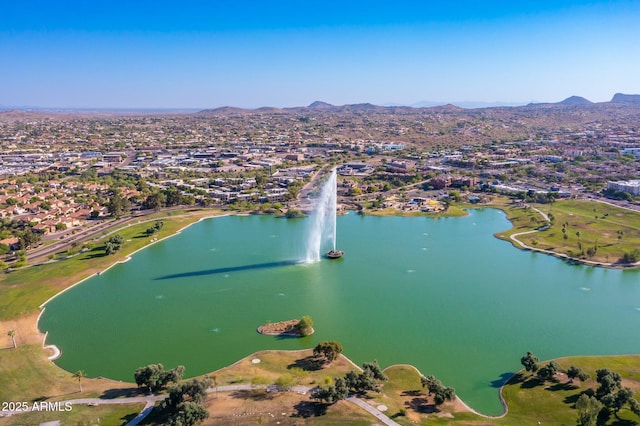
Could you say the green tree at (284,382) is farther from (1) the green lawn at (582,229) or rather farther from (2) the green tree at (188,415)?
(1) the green lawn at (582,229)

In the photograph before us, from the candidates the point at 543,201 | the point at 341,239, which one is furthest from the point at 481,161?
the point at 341,239

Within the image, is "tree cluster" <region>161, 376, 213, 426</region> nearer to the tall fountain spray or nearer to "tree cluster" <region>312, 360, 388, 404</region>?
"tree cluster" <region>312, 360, 388, 404</region>

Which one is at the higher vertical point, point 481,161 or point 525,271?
point 481,161

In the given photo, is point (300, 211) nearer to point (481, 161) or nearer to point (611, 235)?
point (611, 235)

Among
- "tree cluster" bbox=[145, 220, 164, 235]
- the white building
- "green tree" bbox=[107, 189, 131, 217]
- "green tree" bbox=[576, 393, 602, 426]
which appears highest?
the white building

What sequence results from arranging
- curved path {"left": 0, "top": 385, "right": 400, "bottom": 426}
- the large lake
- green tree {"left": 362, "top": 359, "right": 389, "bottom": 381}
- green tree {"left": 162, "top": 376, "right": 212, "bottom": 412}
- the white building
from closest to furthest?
curved path {"left": 0, "top": 385, "right": 400, "bottom": 426}
green tree {"left": 162, "top": 376, "right": 212, "bottom": 412}
green tree {"left": 362, "top": 359, "right": 389, "bottom": 381}
the large lake
the white building

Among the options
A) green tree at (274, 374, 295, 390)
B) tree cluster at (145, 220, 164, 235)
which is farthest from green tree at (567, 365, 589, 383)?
tree cluster at (145, 220, 164, 235)

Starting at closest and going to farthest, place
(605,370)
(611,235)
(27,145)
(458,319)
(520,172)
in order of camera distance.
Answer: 1. (605,370)
2. (458,319)
3. (611,235)
4. (520,172)
5. (27,145)
